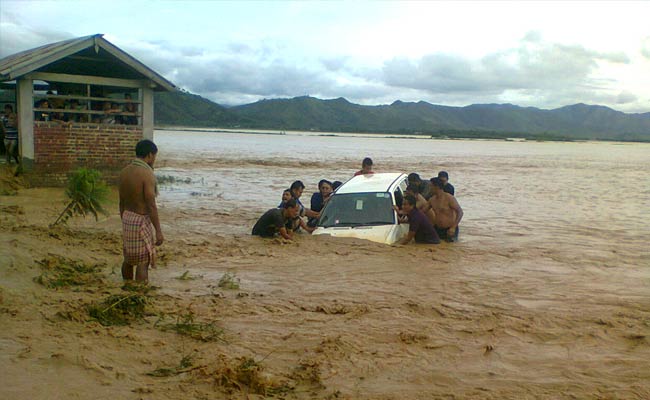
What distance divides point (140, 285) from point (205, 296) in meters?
0.74

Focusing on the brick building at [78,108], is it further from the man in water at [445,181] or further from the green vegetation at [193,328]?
the green vegetation at [193,328]

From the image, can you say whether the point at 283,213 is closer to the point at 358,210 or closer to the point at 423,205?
the point at 358,210

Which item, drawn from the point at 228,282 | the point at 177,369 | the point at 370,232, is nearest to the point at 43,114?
the point at 370,232

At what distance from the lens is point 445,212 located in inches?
480

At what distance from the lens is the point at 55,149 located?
54.7ft

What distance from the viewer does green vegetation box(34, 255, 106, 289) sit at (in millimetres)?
7293

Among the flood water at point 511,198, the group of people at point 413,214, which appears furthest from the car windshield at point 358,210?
the flood water at point 511,198

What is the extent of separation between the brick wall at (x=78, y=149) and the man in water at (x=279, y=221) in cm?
723

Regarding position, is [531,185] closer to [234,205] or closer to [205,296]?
[234,205]

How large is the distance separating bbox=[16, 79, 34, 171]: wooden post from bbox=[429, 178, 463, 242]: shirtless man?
1027 centimetres

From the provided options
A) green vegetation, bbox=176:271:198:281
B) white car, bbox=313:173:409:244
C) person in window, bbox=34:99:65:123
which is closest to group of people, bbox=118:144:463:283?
white car, bbox=313:173:409:244

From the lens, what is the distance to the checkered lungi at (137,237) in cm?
693

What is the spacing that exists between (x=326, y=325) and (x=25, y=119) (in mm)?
12468

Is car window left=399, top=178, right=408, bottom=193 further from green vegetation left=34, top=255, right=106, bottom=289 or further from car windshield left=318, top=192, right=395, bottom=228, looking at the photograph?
green vegetation left=34, top=255, right=106, bottom=289
